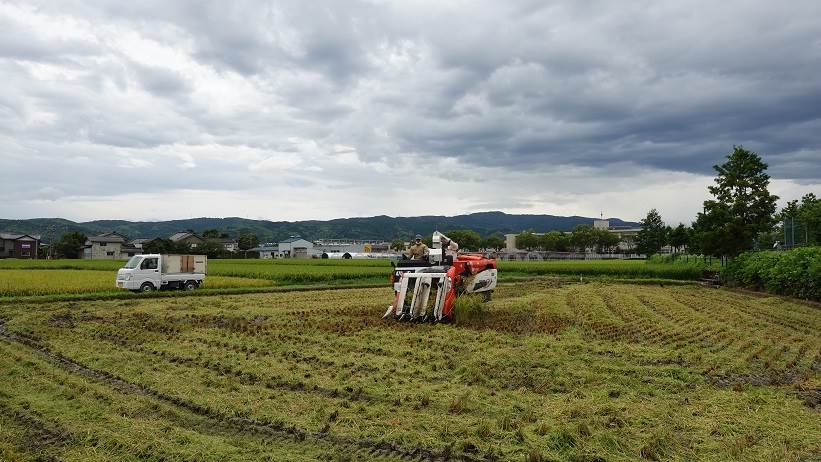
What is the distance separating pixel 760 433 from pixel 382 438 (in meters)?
4.05

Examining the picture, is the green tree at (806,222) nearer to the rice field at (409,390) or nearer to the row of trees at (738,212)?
the row of trees at (738,212)

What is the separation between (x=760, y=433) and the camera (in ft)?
19.8

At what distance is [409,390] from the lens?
25.4 feet

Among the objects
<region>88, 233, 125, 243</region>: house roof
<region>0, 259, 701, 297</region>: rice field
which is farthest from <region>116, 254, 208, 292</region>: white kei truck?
<region>88, 233, 125, 243</region>: house roof

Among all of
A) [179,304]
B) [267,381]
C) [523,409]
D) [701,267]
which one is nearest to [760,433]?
[523,409]

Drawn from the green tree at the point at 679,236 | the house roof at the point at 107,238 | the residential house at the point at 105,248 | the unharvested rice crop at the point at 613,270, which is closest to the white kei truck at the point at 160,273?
the unharvested rice crop at the point at 613,270

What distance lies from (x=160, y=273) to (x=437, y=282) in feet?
48.1

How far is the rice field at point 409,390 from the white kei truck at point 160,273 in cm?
921

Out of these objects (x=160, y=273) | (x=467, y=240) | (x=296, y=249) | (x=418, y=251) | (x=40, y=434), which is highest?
(x=467, y=240)

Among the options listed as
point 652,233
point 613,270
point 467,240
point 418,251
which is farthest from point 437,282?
point 467,240

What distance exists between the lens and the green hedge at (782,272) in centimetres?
2122

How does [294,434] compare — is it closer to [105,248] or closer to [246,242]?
[105,248]

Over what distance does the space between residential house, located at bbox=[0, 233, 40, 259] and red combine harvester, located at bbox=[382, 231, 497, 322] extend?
8900 cm

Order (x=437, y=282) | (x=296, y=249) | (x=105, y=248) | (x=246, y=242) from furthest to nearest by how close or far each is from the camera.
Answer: (x=296, y=249)
(x=246, y=242)
(x=105, y=248)
(x=437, y=282)
